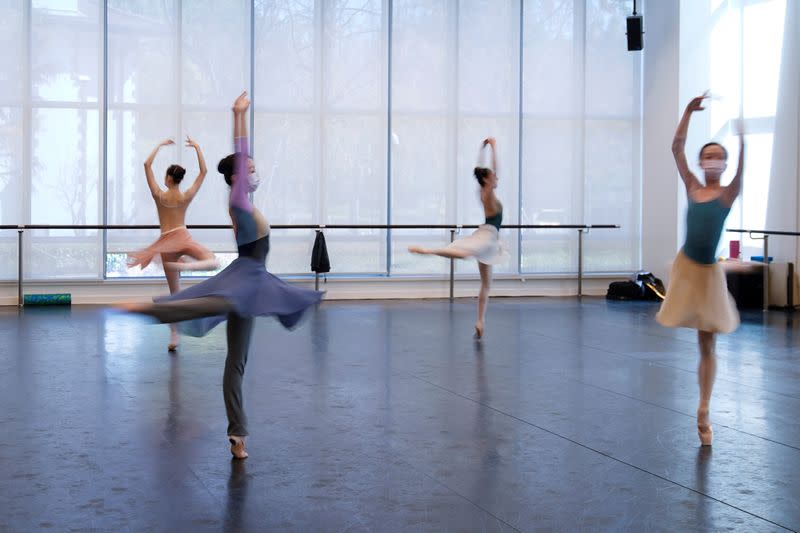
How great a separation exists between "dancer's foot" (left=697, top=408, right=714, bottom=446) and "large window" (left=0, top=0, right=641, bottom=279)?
287 inches

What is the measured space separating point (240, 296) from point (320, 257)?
801cm

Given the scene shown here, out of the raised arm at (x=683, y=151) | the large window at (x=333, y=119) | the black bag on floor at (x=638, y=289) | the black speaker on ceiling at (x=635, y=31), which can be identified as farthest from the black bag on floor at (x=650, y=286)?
the raised arm at (x=683, y=151)

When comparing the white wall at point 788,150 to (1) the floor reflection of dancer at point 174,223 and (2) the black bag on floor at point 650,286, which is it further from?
(1) the floor reflection of dancer at point 174,223

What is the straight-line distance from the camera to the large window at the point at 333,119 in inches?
478

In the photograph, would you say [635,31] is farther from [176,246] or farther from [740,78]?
[176,246]

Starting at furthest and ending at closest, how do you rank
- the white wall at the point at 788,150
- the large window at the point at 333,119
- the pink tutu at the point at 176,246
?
the large window at the point at 333,119, the white wall at the point at 788,150, the pink tutu at the point at 176,246

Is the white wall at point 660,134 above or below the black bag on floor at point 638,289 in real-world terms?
above

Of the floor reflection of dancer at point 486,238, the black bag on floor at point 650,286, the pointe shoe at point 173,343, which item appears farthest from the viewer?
the black bag on floor at point 650,286

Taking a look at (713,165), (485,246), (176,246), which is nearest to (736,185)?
(713,165)

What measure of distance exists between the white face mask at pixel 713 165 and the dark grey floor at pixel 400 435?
1.39m

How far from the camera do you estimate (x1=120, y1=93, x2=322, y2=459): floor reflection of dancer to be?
4.45 metres

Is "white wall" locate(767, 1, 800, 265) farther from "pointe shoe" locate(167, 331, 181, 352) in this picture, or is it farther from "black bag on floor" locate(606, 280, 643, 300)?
"pointe shoe" locate(167, 331, 181, 352)

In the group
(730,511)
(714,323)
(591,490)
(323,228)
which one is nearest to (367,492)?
(591,490)

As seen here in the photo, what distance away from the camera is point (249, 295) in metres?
4.50
